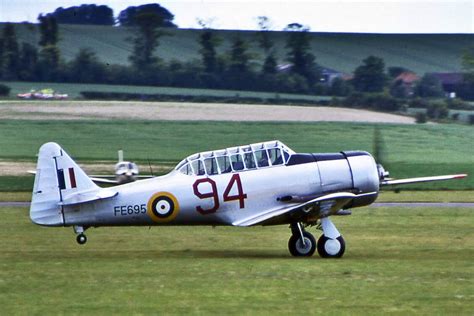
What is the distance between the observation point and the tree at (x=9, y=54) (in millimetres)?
53188

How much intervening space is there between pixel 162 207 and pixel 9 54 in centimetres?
3977

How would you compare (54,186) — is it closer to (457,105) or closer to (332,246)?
(332,246)

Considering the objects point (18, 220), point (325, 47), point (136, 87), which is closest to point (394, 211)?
point (18, 220)

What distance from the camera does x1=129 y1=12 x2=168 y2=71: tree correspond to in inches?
2189

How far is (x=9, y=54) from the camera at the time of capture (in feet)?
177

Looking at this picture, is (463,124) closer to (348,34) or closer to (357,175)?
(348,34)

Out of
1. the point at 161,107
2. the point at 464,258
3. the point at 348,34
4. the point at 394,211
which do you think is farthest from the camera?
the point at 348,34

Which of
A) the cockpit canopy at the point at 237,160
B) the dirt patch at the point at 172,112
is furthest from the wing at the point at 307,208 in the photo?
the dirt patch at the point at 172,112

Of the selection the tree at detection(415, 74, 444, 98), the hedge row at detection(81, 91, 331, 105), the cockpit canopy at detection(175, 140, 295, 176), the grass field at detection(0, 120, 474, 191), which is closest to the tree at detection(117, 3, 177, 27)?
the hedge row at detection(81, 91, 331, 105)

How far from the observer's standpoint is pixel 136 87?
52.1 metres

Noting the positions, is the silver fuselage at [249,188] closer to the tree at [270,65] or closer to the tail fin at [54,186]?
the tail fin at [54,186]

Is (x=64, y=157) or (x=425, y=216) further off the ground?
(x=64, y=157)

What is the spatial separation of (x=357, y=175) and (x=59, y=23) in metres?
44.1

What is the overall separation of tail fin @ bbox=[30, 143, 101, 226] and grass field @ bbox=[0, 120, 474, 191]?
23696 mm
